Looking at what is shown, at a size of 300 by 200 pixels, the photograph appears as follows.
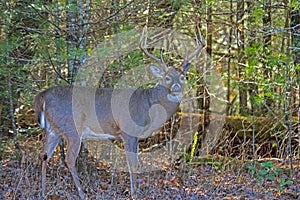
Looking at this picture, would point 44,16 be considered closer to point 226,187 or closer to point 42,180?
point 42,180

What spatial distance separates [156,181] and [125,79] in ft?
5.85

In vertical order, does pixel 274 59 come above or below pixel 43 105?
above

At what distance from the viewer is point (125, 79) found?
22.9 feet

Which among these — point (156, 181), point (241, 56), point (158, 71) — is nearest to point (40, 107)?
point (158, 71)

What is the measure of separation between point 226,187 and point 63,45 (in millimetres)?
2701

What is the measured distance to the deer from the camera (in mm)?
5719

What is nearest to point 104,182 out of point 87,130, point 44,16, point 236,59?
point 87,130

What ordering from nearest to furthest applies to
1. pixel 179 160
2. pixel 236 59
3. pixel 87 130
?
pixel 87 130
pixel 179 160
pixel 236 59

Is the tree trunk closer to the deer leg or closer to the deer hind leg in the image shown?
the deer leg

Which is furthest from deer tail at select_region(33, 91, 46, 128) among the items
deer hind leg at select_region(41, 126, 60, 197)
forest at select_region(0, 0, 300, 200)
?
forest at select_region(0, 0, 300, 200)

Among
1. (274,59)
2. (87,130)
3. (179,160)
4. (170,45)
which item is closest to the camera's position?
(274,59)

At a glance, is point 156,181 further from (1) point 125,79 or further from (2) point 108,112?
(1) point 125,79

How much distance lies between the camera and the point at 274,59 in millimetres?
5441

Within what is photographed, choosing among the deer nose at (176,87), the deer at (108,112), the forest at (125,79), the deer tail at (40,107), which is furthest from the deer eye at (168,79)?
the deer tail at (40,107)
